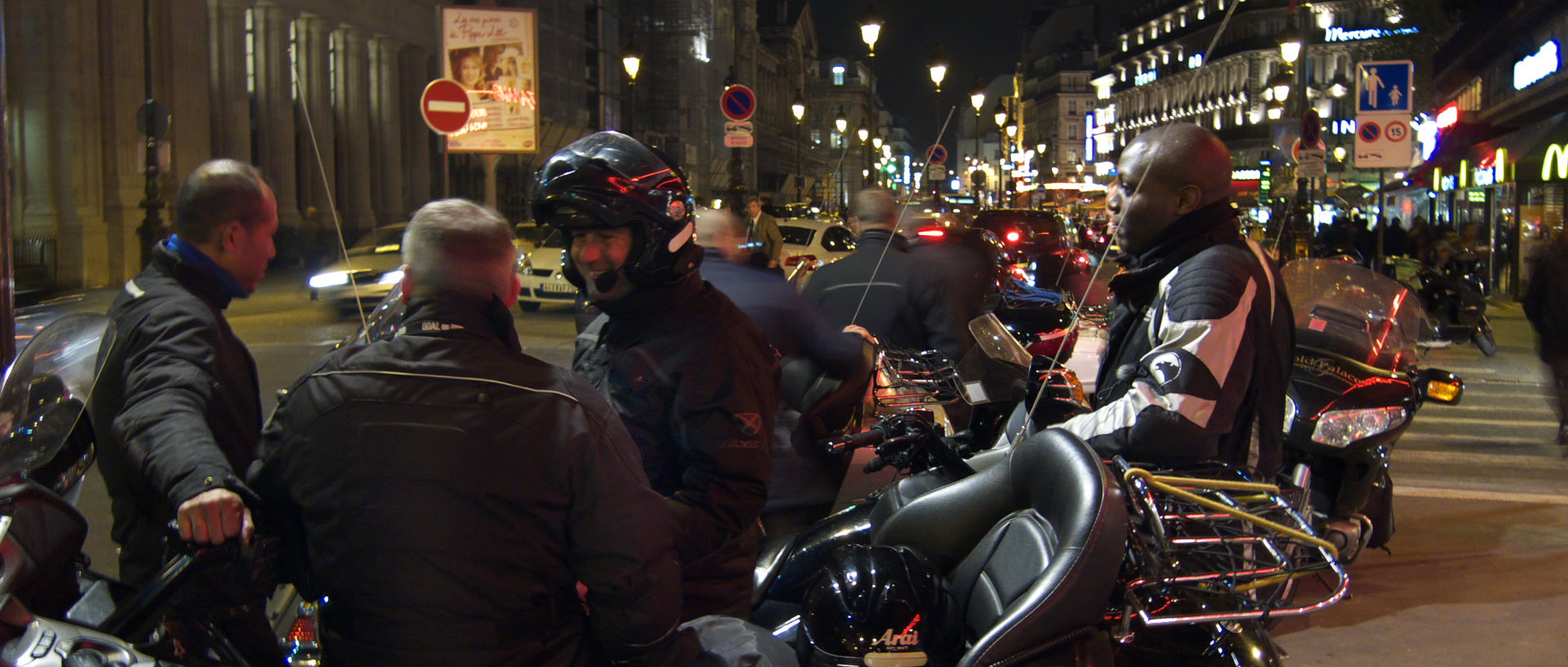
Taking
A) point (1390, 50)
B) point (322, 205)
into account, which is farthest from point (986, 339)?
point (1390, 50)

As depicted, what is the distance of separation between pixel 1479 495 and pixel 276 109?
28712 millimetres

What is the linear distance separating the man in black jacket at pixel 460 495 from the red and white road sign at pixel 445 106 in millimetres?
10134

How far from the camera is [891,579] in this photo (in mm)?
2641

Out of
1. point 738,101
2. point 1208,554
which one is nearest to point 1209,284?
point 1208,554

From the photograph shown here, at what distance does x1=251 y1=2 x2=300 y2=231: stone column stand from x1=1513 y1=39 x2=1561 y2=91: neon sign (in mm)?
25669

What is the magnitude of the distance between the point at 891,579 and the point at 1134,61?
373 ft

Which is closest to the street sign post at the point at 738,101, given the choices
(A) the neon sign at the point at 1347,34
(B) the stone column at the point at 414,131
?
(B) the stone column at the point at 414,131

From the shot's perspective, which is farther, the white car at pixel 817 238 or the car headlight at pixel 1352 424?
the white car at pixel 817 238

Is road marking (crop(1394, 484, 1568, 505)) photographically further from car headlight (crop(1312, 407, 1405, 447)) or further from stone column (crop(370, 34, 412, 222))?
stone column (crop(370, 34, 412, 222))

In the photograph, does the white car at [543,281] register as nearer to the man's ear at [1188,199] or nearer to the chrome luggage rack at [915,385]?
the chrome luggage rack at [915,385]

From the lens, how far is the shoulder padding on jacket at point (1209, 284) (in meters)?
3.08

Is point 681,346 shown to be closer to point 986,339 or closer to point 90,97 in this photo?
point 986,339

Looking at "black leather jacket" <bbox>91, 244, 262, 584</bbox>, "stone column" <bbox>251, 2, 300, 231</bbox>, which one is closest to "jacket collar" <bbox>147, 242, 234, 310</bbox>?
"black leather jacket" <bbox>91, 244, 262, 584</bbox>

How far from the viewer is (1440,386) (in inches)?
218
